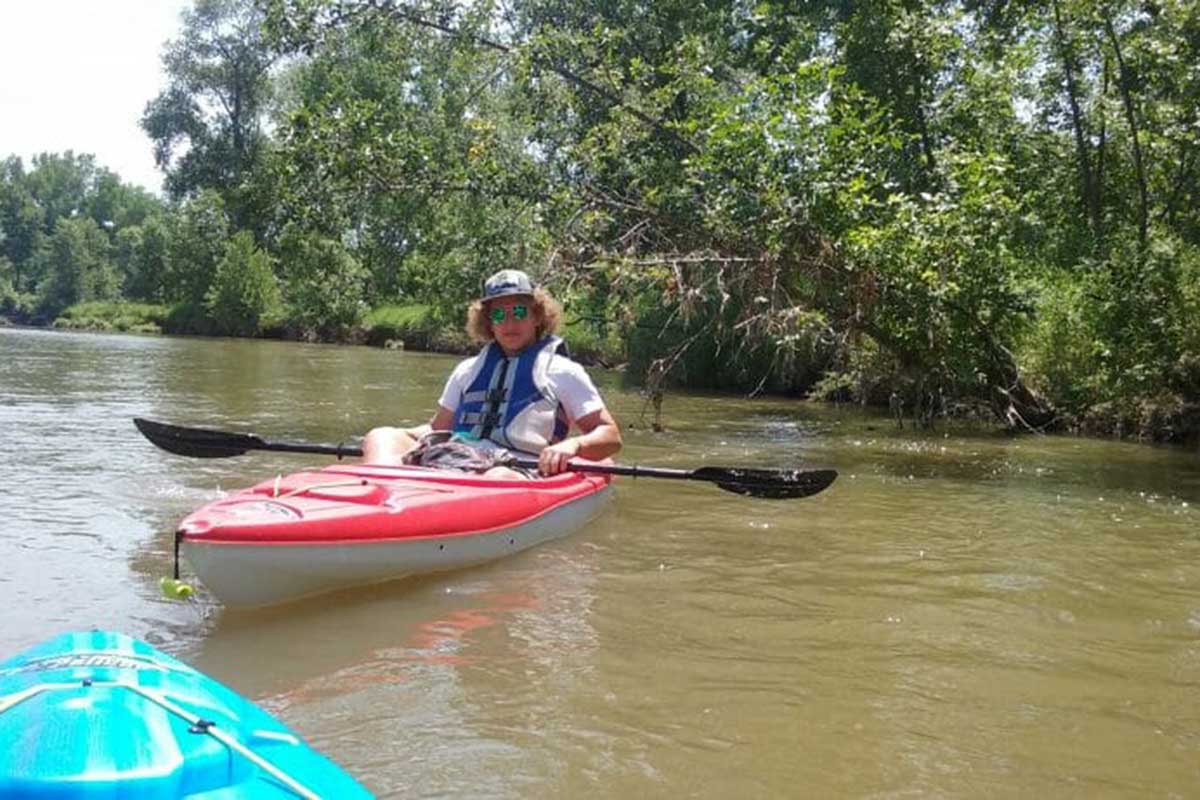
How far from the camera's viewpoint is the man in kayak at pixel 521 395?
5574 millimetres

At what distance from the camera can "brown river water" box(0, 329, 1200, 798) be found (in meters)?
2.94

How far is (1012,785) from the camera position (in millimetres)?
2822

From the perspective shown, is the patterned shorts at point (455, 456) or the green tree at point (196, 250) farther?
the green tree at point (196, 250)

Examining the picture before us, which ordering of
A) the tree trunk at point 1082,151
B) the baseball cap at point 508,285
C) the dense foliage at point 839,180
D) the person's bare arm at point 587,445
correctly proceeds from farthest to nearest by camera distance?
the tree trunk at point 1082,151
the dense foliage at point 839,180
the baseball cap at point 508,285
the person's bare arm at point 587,445

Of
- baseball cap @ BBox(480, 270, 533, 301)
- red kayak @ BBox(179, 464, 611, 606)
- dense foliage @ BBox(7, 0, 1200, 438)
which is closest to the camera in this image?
red kayak @ BBox(179, 464, 611, 606)

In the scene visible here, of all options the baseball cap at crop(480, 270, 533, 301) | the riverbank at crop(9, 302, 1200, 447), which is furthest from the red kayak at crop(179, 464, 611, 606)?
the riverbank at crop(9, 302, 1200, 447)

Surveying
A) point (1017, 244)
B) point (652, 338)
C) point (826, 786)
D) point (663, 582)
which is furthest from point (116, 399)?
point (826, 786)

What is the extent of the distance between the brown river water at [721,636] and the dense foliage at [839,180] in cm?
271

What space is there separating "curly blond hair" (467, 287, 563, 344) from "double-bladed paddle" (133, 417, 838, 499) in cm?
73

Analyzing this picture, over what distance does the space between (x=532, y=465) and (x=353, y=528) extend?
1.41 metres

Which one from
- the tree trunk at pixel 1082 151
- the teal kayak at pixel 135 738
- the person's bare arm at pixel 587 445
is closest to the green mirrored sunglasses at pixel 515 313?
the person's bare arm at pixel 587 445

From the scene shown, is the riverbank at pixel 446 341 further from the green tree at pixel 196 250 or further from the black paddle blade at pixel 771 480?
the black paddle blade at pixel 771 480

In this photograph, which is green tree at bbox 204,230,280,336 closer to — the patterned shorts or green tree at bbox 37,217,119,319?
green tree at bbox 37,217,119,319

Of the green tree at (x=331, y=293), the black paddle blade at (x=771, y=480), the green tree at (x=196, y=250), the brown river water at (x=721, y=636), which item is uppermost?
the green tree at (x=196, y=250)
